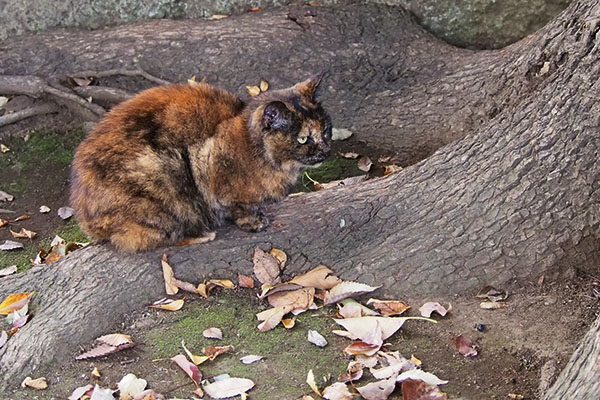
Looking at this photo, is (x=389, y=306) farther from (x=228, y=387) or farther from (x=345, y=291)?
(x=228, y=387)

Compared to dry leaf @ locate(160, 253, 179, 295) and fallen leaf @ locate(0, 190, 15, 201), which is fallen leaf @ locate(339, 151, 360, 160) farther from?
fallen leaf @ locate(0, 190, 15, 201)

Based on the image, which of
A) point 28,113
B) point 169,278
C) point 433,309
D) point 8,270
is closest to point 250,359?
point 169,278

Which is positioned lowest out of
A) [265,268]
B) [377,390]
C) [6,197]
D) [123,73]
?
[6,197]

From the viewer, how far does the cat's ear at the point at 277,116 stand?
4434 millimetres

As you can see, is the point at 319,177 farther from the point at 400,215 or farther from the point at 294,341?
the point at 294,341

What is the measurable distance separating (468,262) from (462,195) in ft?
1.17

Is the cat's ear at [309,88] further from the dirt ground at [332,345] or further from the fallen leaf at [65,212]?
the fallen leaf at [65,212]

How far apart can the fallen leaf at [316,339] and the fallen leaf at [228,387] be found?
408 mm

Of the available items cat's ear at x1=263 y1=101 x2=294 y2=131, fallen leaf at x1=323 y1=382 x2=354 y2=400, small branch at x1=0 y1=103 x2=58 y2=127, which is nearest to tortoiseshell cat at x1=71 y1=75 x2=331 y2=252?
cat's ear at x1=263 y1=101 x2=294 y2=131

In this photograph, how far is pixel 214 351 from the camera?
13.1 ft

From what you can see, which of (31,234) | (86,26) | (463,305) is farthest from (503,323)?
(86,26)

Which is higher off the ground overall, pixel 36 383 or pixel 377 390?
pixel 377 390

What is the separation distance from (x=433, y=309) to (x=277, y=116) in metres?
1.31

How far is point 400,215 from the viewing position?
14.7ft
